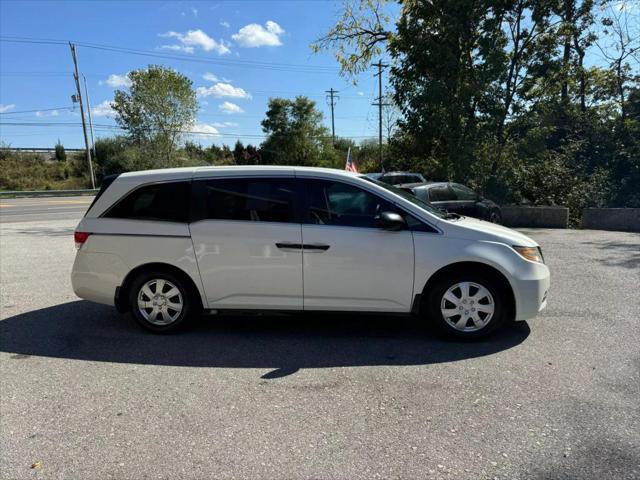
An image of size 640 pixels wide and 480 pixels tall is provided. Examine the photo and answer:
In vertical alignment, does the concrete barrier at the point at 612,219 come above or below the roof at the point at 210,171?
below

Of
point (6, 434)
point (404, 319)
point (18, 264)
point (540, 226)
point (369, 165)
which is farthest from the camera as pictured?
point (369, 165)

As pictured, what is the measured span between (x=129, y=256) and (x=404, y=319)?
308 centimetres

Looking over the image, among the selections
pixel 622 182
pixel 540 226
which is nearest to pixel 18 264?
→ pixel 540 226

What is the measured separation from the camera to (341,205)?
4.51 meters

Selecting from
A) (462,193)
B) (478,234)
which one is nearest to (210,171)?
(478,234)

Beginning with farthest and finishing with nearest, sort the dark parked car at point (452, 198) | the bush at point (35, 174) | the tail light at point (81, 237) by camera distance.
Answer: the bush at point (35, 174) → the dark parked car at point (452, 198) → the tail light at point (81, 237)

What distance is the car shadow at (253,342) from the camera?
4.09 m

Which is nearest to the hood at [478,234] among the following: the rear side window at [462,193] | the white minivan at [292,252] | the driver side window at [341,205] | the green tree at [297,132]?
the white minivan at [292,252]

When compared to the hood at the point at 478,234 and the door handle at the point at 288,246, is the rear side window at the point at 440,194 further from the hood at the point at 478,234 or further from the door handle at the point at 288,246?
the door handle at the point at 288,246

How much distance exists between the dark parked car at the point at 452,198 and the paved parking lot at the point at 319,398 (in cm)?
561

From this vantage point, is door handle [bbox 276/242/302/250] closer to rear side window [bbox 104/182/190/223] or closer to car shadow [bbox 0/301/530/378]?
car shadow [bbox 0/301/530/378]

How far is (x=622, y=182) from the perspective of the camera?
15922mm

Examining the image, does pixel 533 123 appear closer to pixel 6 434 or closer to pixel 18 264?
pixel 18 264

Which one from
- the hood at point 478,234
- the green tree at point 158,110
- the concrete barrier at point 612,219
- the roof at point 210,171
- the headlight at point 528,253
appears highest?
the green tree at point 158,110
